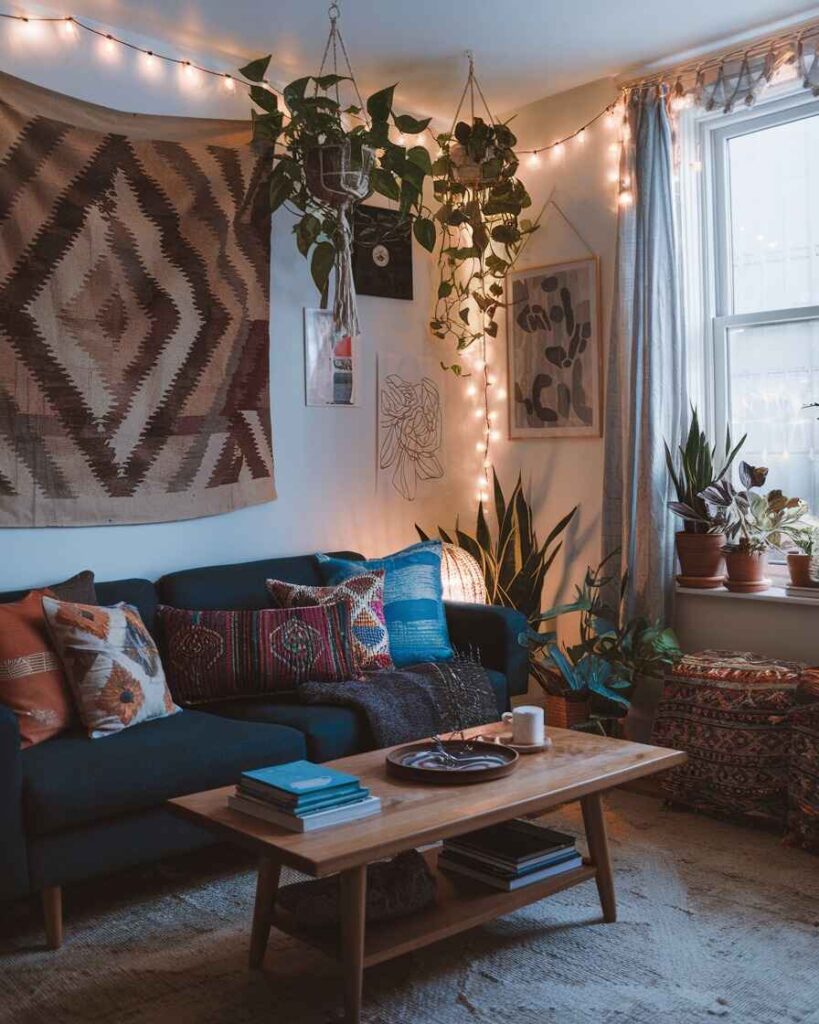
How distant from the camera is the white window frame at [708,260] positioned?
415 centimetres

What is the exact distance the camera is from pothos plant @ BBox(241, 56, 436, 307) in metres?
3.71

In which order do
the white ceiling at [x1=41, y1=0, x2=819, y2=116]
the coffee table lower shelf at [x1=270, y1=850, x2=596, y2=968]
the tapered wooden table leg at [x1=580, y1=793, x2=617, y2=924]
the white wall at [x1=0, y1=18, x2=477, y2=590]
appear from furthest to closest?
the white ceiling at [x1=41, y1=0, x2=819, y2=116] < the white wall at [x1=0, y1=18, x2=477, y2=590] < the tapered wooden table leg at [x1=580, y1=793, x2=617, y2=924] < the coffee table lower shelf at [x1=270, y1=850, x2=596, y2=968]

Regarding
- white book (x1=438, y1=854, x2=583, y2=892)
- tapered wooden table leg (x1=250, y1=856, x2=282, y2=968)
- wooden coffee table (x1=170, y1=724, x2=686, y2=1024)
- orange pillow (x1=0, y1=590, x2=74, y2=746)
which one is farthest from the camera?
orange pillow (x1=0, y1=590, x2=74, y2=746)

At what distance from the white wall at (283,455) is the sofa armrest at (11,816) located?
0.93 m

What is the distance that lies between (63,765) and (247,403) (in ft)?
5.49

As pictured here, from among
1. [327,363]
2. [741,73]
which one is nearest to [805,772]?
[327,363]

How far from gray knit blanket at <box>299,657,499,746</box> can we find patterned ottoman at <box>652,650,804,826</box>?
2.09 ft

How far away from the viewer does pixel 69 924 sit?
9.14 ft

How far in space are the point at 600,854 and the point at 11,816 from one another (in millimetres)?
1418

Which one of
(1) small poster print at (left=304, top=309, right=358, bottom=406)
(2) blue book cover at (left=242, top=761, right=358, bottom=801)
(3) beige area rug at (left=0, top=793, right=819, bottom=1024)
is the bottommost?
(3) beige area rug at (left=0, top=793, right=819, bottom=1024)

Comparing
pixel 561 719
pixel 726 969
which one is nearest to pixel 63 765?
pixel 726 969

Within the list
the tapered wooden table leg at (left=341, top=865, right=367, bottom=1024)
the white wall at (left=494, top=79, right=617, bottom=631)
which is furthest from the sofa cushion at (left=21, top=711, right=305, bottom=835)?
the white wall at (left=494, top=79, right=617, bottom=631)

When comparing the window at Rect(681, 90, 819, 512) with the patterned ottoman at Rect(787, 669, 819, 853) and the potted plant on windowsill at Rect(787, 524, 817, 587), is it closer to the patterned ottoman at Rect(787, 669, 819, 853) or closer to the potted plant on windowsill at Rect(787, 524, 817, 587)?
the potted plant on windowsill at Rect(787, 524, 817, 587)

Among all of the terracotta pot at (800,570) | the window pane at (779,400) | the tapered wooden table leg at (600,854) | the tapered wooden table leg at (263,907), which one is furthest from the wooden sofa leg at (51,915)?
the window pane at (779,400)
